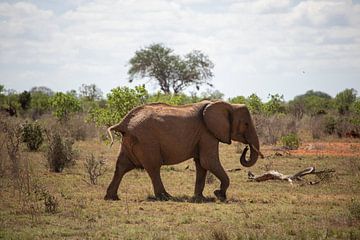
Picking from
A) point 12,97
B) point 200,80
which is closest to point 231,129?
point 12,97

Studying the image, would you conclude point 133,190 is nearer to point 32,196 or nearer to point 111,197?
point 111,197

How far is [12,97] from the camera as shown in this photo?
2295 inches

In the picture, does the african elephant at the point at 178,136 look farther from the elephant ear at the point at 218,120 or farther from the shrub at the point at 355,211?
the shrub at the point at 355,211

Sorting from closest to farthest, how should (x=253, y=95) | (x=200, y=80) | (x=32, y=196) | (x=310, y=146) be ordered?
(x=32, y=196), (x=310, y=146), (x=253, y=95), (x=200, y=80)

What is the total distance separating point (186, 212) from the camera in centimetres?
1327

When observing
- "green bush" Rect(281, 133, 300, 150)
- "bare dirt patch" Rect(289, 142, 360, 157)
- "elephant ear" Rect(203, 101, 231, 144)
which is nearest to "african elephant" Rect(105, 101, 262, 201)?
"elephant ear" Rect(203, 101, 231, 144)

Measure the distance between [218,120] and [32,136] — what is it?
47.1 ft

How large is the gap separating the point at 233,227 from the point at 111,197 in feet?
15.1

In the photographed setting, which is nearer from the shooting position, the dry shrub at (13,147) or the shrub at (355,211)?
the shrub at (355,211)

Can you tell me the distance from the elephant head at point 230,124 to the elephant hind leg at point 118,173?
228 centimetres

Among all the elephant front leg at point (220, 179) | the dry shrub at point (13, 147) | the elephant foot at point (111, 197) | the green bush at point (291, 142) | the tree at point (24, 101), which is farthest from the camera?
the tree at point (24, 101)

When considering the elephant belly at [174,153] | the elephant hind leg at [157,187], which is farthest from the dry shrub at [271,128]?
the elephant hind leg at [157,187]

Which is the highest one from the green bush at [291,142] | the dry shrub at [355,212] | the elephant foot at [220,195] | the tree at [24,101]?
the tree at [24,101]

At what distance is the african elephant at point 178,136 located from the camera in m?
15.4
